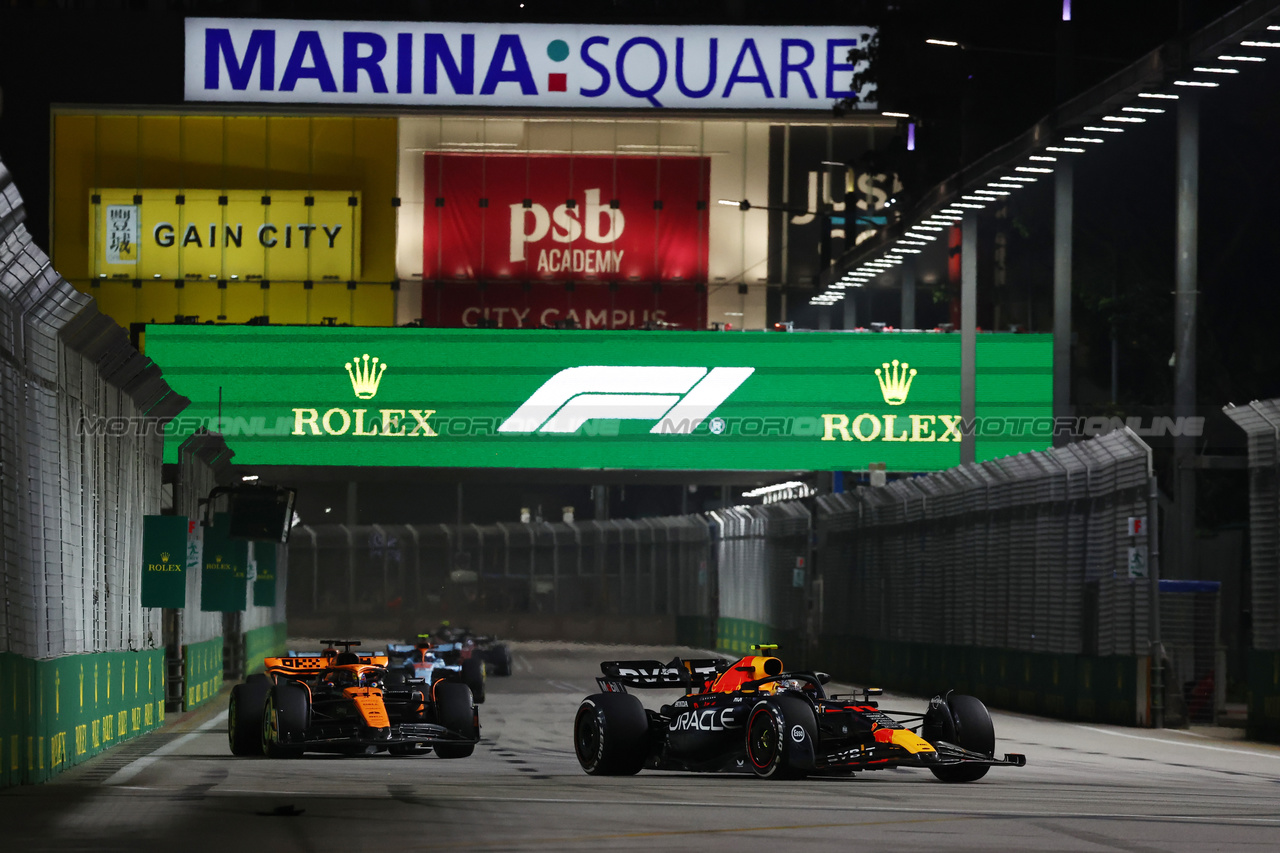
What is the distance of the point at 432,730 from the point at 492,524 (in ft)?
165

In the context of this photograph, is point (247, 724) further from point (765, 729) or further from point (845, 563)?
point (845, 563)

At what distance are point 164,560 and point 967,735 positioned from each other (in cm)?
997

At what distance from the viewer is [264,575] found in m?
40.4

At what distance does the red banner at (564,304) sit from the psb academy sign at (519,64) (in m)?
3.99

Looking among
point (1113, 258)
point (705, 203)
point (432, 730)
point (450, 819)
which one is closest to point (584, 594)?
point (705, 203)

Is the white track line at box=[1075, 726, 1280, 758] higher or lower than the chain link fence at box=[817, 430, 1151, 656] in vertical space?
lower

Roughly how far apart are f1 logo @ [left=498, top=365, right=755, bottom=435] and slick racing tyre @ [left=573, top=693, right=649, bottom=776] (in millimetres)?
19044

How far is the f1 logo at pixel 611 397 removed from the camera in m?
34.2

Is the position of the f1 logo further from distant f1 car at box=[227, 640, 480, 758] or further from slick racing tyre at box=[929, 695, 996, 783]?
slick racing tyre at box=[929, 695, 996, 783]

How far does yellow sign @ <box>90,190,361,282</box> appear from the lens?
45719 mm

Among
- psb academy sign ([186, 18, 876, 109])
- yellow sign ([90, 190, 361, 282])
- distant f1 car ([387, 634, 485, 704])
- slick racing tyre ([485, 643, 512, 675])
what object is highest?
psb academy sign ([186, 18, 876, 109])

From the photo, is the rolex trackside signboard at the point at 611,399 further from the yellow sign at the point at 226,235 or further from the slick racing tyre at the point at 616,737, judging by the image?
the slick racing tyre at the point at 616,737

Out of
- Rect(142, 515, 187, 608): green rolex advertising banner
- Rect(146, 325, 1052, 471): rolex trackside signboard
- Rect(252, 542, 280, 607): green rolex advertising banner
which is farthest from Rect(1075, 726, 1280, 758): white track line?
Rect(252, 542, 280, 607): green rolex advertising banner

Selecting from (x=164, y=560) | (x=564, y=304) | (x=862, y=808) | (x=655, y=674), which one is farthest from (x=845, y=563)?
(x=862, y=808)
